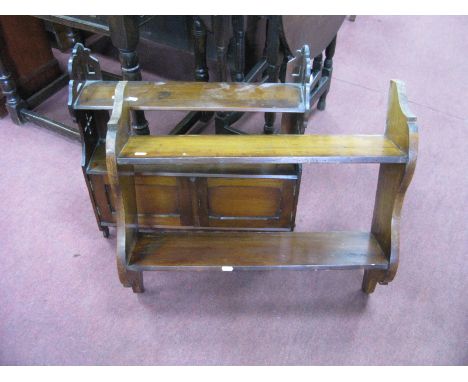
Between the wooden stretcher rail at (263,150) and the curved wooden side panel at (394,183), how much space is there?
0.04 m

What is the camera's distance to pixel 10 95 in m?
2.37

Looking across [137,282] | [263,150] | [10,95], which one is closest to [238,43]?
[263,150]

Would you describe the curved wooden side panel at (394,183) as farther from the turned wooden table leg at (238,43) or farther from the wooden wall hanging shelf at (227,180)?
the turned wooden table leg at (238,43)

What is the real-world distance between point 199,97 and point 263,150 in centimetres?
37

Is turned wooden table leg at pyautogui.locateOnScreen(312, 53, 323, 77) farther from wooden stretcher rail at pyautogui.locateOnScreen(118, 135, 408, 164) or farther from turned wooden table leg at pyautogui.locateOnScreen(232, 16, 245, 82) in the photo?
wooden stretcher rail at pyautogui.locateOnScreen(118, 135, 408, 164)

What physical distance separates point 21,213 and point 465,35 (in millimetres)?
3298

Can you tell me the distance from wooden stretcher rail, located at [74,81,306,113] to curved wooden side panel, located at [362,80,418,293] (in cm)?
29

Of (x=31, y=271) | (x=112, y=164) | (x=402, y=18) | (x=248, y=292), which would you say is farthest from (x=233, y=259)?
(x=402, y=18)

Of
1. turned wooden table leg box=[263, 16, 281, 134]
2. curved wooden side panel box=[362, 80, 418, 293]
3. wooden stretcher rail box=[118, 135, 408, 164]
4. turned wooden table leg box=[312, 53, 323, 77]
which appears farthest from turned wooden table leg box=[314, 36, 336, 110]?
wooden stretcher rail box=[118, 135, 408, 164]

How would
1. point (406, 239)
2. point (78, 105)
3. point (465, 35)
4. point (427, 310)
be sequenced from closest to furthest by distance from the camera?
point (78, 105) < point (427, 310) < point (406, 239) < point (465, 35)

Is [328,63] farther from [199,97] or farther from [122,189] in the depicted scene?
[122,189]

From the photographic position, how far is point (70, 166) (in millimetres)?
2193
